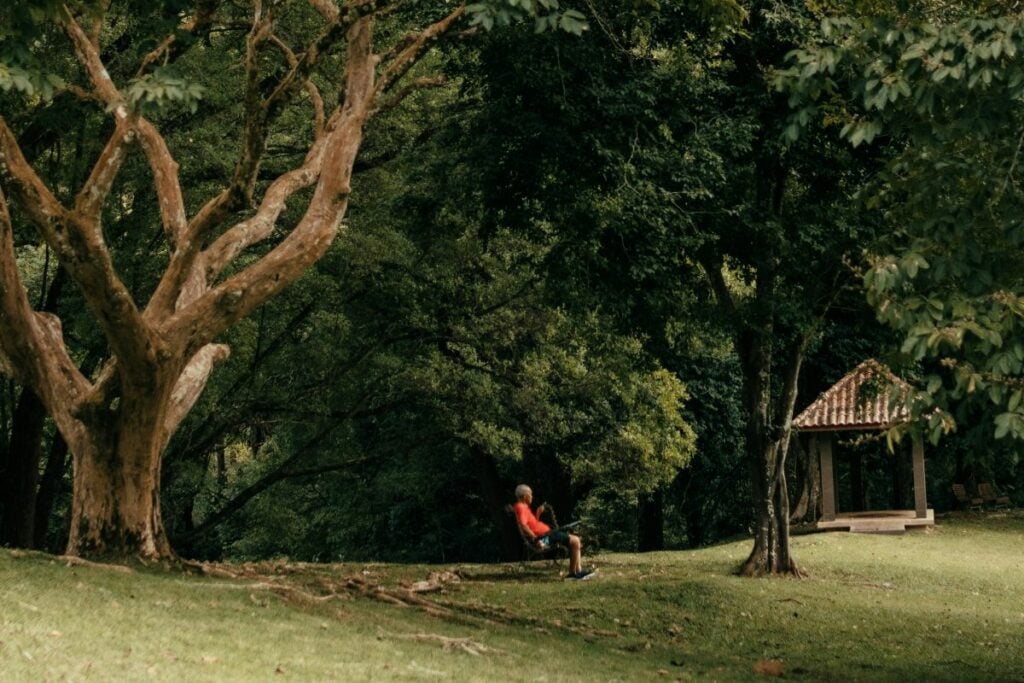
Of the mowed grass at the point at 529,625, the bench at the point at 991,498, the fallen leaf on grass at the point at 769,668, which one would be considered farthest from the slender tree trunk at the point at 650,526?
the fallen leaf on grass at the point at 769,668

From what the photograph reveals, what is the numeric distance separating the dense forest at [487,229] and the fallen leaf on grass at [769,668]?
99.4 inches

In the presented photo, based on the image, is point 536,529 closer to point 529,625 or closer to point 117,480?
point 529,625

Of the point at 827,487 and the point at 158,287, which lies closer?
the point at 158,287

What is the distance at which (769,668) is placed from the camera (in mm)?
12297

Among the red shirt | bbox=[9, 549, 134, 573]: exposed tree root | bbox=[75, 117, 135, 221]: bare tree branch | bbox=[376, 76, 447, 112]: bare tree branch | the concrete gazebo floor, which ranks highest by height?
bbox=[376, 76, 447, 112]: bare tree branch

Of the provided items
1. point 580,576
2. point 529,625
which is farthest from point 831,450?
point 529,625

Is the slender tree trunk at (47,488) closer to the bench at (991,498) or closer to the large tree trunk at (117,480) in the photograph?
the large tree trunk at (117,480)

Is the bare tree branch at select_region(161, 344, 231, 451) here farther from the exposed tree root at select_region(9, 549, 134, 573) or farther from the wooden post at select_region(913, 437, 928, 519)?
the wooden post at select_region(913, 437, 928, 519)

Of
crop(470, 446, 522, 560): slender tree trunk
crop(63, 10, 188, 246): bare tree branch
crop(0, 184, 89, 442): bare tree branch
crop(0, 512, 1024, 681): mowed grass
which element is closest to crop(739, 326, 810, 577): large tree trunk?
crop(0, 512, 1024, 681): mowed grass

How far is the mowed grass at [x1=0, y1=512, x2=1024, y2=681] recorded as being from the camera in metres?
8.77

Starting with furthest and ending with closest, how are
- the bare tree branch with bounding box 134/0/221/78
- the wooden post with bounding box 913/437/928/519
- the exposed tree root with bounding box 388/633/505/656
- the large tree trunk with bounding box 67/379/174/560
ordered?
1. the wooden post with bounding box 913/437/928/519
2. the bare tree branch with bounding box 134/0/221/78
3. the large tree trunk with bounding box 67/379/174/560
4. the exposed tree root with bounding box 388/633/505/656

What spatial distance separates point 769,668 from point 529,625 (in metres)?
2.68

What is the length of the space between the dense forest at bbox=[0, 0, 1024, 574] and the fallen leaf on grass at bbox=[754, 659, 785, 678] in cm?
252

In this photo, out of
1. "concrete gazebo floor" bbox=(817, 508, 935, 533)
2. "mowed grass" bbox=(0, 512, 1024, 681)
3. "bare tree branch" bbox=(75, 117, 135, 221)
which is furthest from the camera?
"concrete gazebo floor" bbox=(817, 508, 935, 533)
